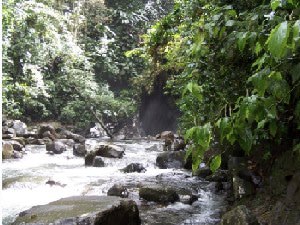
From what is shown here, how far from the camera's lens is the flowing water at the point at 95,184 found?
16.4 feet

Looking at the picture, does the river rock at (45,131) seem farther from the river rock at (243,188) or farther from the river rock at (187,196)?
the river rock at (243,188)

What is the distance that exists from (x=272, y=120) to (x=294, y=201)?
226 centimetres

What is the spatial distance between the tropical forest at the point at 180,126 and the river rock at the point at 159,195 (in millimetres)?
18

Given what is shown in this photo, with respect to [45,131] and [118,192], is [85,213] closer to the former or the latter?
[118,192]

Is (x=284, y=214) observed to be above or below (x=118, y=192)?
above

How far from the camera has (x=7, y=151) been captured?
33.9 feet

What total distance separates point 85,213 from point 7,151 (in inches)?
292

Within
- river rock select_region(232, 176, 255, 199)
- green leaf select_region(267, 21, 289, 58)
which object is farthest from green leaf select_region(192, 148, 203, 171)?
river rock select_region(232, 176, 255, 199)

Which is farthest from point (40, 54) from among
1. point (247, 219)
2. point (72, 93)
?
point (247, 219)

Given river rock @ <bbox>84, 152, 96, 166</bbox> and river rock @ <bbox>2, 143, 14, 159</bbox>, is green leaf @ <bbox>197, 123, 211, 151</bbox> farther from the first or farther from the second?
river rock @ <bbox>2, 143, 14, 159</bbox>

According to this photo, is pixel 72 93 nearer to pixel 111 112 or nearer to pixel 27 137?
pixel 111 112

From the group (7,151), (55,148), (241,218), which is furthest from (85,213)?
(55,148)

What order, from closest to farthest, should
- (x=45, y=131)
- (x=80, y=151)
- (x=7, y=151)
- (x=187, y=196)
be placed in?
(x=187, y=196)
(x=7, y=151)
(x=80, y=151)
(x=45, y=131)

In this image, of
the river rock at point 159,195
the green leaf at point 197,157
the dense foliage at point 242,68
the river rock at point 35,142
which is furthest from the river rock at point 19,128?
the green leaf at point 197,157
